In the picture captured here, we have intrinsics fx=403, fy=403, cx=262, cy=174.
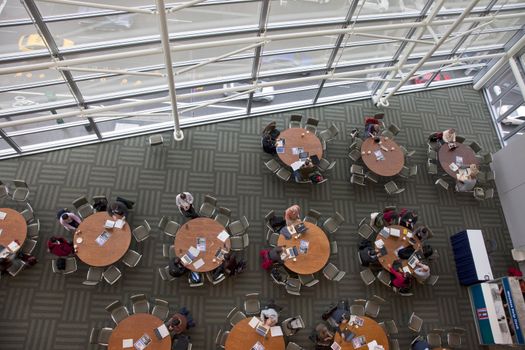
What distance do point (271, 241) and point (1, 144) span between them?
6.18 m

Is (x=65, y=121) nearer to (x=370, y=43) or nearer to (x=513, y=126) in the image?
(x=370, y=43)

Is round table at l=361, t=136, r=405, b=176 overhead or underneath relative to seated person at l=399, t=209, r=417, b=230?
overhead

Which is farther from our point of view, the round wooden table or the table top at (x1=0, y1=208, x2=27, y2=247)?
the table top at (x1=0, y1=208, x2=27, y2=247)

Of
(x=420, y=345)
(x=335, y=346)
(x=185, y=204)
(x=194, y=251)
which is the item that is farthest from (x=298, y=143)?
(x=420, y=345)

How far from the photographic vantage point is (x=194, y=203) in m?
8.89

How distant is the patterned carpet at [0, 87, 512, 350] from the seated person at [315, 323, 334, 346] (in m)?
0.52

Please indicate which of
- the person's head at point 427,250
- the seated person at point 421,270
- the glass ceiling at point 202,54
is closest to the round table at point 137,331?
the glass ceiling at point 202,54

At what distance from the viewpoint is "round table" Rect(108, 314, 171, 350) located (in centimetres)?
683

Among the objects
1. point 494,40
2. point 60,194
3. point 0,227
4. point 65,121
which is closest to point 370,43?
point 494,40

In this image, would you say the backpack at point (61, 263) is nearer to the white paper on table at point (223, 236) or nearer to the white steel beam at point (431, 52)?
the white paper on table at point (223, 236)

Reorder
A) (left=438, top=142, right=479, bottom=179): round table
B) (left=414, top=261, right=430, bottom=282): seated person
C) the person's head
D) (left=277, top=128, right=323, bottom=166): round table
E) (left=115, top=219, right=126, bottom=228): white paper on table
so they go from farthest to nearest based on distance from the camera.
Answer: (left=438, top=142, right=479, bottom=179): round table → (left=277, top=128, right=323, bottom=166): round table → the person's head → (left=414, top=261, right=430, bottom=282): seated person → (left=115, top=219, right=126, bottom=228): white paper on table

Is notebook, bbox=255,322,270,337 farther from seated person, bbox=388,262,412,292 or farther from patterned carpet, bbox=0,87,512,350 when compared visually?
seated person, bbox=388,262,412,292

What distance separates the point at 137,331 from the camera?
6.92m

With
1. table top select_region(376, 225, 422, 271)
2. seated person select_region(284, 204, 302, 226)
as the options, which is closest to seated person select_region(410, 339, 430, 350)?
table top select_region(376, 225, 422, 271)
